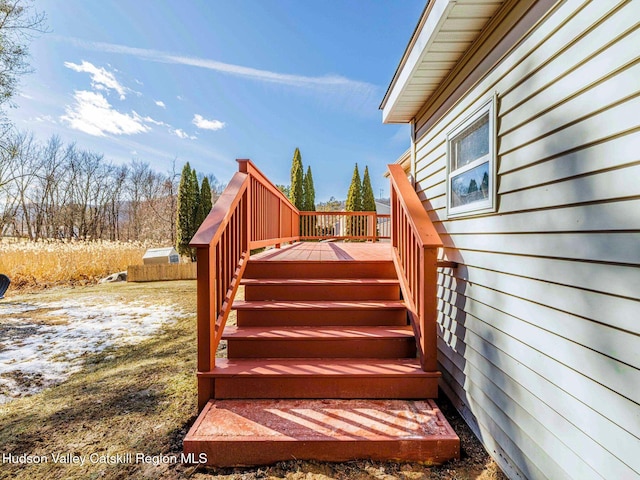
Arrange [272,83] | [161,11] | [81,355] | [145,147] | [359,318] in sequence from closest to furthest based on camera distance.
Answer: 1. [359,318]
2. [81,355]
3. [161,11]
4. [272,83]
5. [145,147]

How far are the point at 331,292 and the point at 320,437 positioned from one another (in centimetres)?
139

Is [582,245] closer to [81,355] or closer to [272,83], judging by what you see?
[81,355]

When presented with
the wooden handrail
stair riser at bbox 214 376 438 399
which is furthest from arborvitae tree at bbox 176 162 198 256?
stair riser at bbox 214 376 438 399

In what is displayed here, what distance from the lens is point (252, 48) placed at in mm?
9273

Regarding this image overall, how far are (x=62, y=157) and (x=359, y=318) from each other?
21.9 m

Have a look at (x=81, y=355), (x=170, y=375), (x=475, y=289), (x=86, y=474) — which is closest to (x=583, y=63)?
(x=475, y=289)

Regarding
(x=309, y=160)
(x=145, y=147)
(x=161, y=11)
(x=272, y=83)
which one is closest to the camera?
(x=161, y=11)

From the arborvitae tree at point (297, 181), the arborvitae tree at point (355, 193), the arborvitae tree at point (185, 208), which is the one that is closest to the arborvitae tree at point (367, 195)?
the arborvitae tree at point (355, 193)

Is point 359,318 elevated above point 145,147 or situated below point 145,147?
below

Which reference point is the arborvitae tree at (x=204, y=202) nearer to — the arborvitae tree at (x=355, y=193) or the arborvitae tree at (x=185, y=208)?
the arborvitae tree at (x=185, y=208)

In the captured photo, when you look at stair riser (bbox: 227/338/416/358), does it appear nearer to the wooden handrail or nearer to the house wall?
the wooden handrail

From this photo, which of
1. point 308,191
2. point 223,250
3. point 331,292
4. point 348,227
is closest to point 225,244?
point 223,250

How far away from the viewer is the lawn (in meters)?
1.58

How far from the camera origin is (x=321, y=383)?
2.04 metres
